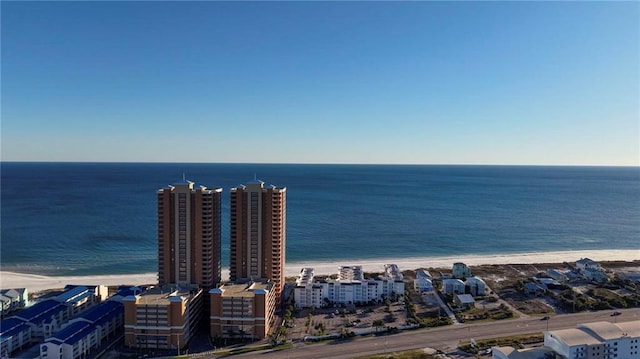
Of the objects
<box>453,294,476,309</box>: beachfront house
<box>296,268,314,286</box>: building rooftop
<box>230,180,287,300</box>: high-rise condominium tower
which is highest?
<box>230,180,287,300</box>: high-rise condominium tower

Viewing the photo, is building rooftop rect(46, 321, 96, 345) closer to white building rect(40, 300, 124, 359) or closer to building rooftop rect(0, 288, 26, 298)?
white building rect(40, 300, 124, 359)

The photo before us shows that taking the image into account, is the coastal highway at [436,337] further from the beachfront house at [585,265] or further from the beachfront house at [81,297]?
the beachfront house at [81,297]

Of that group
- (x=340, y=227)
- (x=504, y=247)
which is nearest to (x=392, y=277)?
(x=504, y=247)

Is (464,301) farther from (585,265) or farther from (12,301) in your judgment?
(12,301)

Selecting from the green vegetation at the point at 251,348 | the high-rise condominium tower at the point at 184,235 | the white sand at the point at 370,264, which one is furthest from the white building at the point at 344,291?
the white sand at the point at 370,264

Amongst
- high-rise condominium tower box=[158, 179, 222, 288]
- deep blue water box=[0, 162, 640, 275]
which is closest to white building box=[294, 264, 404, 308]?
high-rise condominium tower box=[158, 179, 222, 288]
